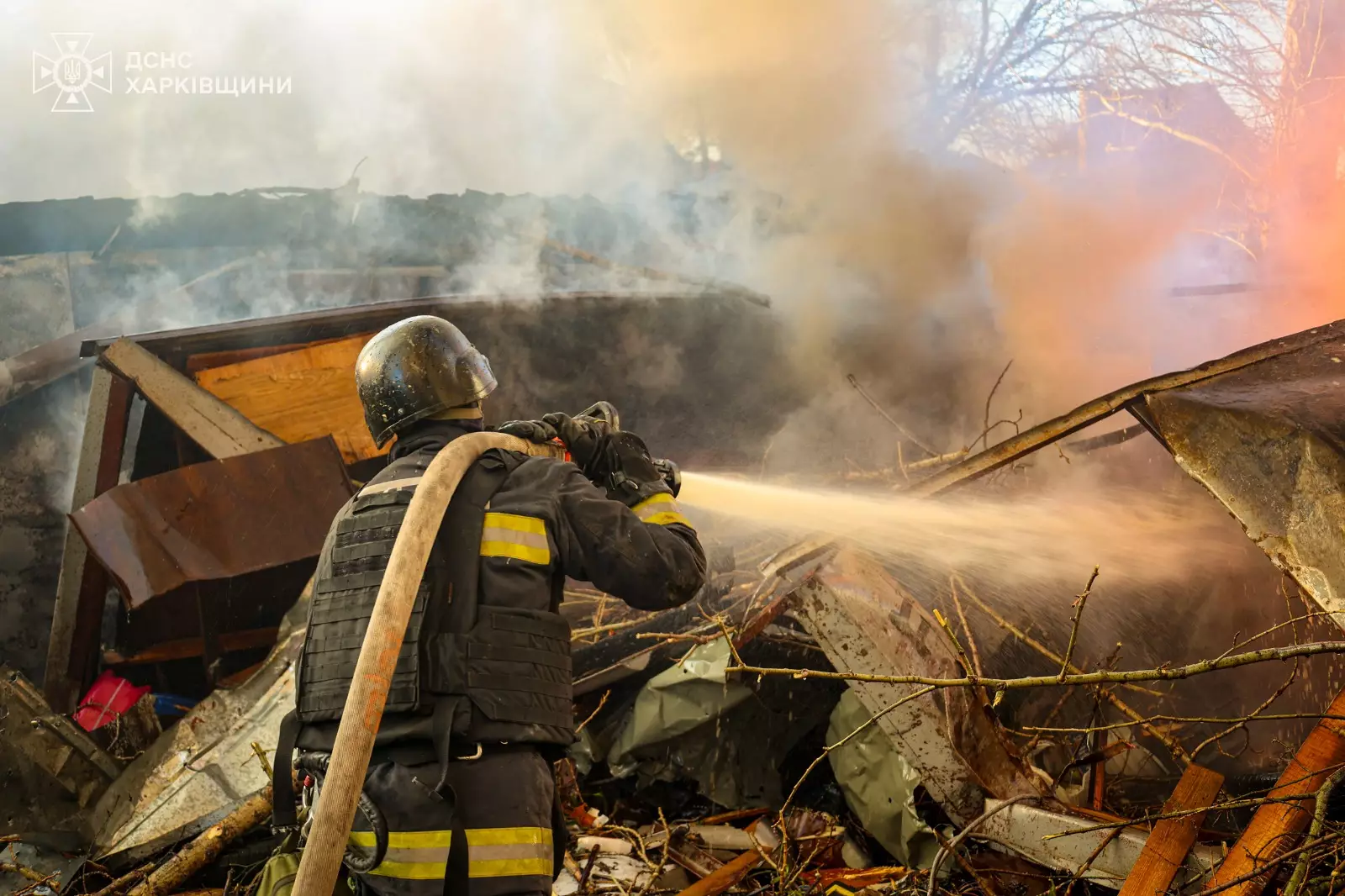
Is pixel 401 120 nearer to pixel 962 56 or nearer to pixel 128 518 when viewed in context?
pixel 128 518

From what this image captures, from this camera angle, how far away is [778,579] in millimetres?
4117

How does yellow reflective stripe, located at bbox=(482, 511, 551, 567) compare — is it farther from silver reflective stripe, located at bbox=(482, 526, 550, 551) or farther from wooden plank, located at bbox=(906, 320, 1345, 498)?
wooden plank, located at bbox=(906, 320, 1345, 498)

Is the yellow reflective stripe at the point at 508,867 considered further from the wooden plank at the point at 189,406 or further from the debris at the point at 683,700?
the wooden plank at the point at 189,406

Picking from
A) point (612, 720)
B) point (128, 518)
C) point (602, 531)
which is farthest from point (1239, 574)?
point (128, 518)

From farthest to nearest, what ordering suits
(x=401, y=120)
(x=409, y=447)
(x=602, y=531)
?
(x=401, y=120) < (x=409, y=447) < (x=602, y=531)

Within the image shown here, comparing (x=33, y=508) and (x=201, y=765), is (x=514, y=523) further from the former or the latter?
(x=33, y=508)

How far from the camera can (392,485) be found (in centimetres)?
240

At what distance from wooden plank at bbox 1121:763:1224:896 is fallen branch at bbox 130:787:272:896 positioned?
3113 mm

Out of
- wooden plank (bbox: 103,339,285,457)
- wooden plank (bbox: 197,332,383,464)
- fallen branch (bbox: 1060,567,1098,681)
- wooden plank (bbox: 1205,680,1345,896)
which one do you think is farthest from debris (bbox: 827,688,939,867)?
wooden plank (bbox: 103,339,285,457)

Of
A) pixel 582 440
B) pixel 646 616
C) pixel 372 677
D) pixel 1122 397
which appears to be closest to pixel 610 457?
pixel 582 440

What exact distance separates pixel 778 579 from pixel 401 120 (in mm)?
8224

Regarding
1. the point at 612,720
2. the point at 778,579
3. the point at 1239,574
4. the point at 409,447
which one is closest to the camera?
the point at 409,447

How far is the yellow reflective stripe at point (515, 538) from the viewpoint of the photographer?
232 cm

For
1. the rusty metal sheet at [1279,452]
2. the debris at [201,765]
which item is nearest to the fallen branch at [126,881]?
the debris at [201,765]
